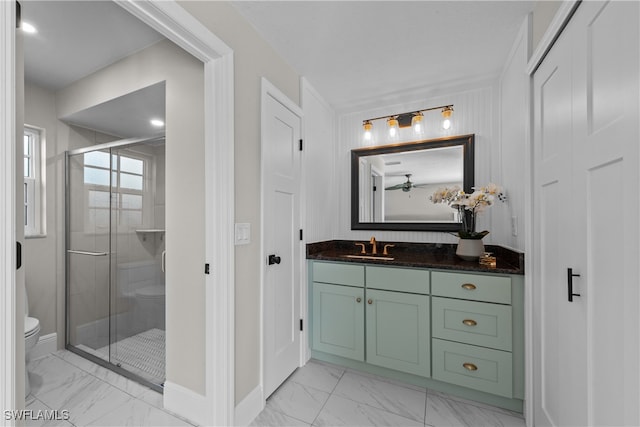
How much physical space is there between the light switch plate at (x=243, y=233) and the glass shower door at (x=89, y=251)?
157cm

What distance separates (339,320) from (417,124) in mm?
1852

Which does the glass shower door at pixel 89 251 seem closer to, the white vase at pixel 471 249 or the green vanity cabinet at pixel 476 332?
the green vanity cabinet at pixel 476 332

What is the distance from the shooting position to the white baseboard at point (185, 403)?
1548 millimetres

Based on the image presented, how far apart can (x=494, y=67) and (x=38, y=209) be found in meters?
4.02

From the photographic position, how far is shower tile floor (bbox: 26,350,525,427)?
1.58 metres

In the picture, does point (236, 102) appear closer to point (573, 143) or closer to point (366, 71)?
point (366, 71)

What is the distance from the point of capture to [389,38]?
69.4 inches

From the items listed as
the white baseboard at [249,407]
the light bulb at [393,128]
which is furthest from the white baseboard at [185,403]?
the light bulb at [393,128]

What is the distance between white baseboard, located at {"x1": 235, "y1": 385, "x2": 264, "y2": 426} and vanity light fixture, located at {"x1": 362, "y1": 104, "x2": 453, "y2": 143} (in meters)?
2.30

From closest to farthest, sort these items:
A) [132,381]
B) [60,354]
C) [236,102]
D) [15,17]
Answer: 1. [15,17]
2. [236,102]
3. [132,381]
4. [60,354]

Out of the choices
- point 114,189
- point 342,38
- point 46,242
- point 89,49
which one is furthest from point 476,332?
point 46,242

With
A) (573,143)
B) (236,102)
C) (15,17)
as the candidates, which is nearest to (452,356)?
(573,143)

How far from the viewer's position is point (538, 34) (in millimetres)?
1425

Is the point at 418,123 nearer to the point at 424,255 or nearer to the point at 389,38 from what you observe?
the point at 389,38
